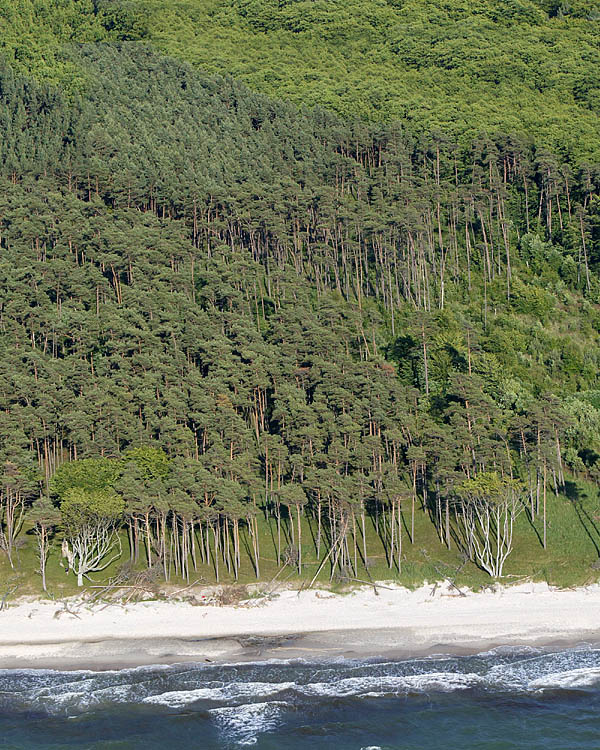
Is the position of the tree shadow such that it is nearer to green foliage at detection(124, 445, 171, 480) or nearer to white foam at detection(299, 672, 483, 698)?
white foam at detection(299, 672, 483, 698)

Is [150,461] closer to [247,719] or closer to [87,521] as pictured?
[87,521]

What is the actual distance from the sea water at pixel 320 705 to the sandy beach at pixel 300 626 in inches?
72.6

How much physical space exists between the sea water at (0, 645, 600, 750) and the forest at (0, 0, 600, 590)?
44.8ft

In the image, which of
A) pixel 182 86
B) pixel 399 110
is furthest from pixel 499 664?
pixel 182 86

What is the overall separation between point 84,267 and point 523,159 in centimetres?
7205

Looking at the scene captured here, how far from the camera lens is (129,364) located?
90250mm

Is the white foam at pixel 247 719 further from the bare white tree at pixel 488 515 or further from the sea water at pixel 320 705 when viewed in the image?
the bare white tree at pixel 488 515

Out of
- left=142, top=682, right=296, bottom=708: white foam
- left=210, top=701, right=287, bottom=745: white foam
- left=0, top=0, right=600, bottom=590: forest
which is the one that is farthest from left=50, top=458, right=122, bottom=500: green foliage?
left=210, top=701, right=287, bottom=745: white foam

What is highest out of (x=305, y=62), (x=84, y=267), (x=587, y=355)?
(x=305, y=62)

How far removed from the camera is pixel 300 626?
211 ft

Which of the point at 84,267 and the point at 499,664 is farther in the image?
the point at 84,267

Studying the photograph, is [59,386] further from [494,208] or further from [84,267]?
[494,208]

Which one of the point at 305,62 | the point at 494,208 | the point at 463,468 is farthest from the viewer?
the point at 305,62

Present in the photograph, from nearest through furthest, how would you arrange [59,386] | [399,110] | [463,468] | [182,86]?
[463,468] < [59,386] < [399,110] < [182,86]
